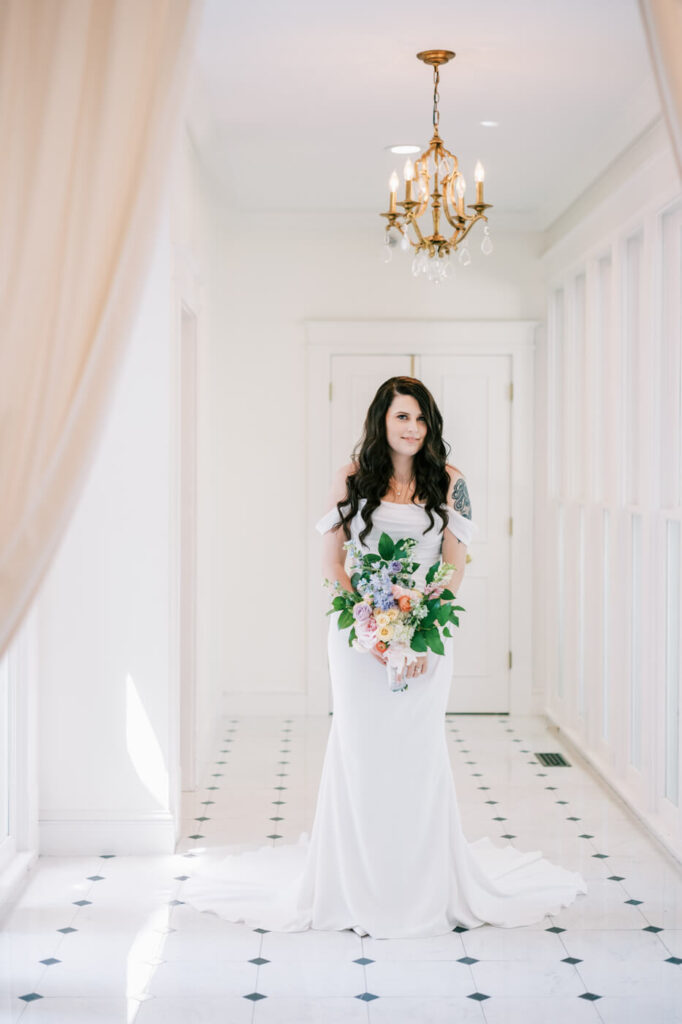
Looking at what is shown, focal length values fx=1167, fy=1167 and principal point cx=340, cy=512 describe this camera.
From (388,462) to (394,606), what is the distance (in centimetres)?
56

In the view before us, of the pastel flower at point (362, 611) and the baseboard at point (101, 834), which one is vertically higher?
the pastel flower at point (362, 611)

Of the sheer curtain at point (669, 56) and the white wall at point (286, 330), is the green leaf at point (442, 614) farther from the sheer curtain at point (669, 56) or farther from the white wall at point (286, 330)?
the white wall at point (286, 330)

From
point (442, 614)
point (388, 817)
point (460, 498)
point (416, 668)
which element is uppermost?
point (460, 498)

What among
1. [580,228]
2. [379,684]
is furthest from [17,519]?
[580,228]

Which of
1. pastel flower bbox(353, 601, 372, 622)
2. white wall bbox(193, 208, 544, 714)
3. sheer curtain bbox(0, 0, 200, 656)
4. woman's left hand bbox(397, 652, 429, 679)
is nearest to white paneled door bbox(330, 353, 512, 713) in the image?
white wall bbox(193, 208, 544, 714)

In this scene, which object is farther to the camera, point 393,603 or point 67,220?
point 393,603

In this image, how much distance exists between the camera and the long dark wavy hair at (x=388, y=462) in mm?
3977

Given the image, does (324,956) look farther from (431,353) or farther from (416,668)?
(431,353)

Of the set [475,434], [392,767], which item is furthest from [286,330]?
[392,767]

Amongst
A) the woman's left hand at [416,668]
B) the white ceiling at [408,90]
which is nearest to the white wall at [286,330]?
the white ceiling at [408,90]

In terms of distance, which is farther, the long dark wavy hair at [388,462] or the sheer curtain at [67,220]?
the long dark wavy hair at [388,462]

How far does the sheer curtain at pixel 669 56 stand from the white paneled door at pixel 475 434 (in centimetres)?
480

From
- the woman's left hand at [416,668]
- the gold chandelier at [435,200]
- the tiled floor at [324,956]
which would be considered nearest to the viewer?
the tiled floor at [324,956]

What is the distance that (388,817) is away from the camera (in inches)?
152
